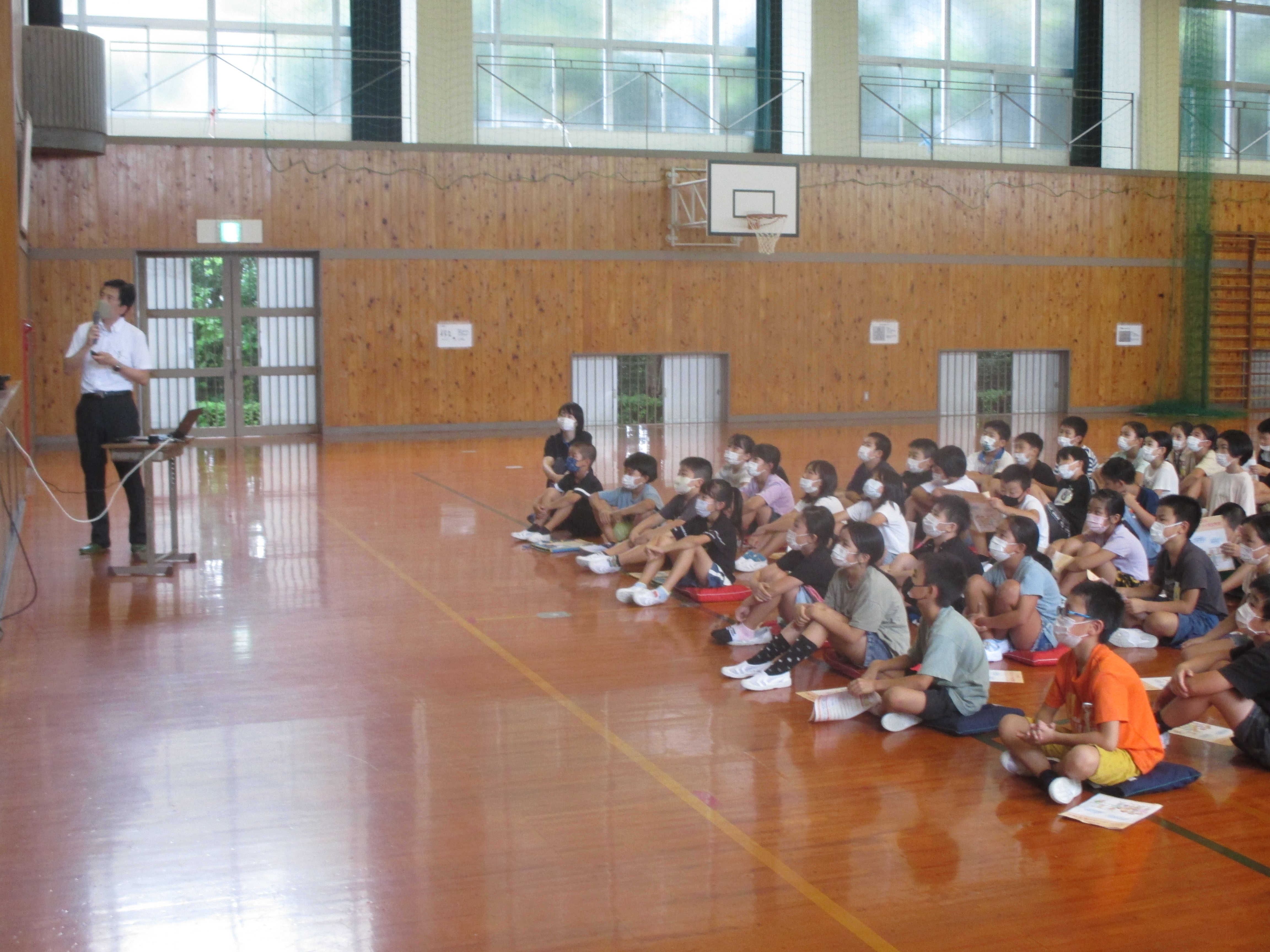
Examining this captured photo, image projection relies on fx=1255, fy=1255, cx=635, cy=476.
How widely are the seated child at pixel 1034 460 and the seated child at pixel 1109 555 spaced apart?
1576 mm

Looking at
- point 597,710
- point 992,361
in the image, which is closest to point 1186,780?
point 597,710

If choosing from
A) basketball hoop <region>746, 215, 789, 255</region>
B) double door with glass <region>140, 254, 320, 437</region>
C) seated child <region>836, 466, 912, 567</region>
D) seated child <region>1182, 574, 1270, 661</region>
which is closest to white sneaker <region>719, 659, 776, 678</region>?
seated child <region>836, 466, 912, 567</region>

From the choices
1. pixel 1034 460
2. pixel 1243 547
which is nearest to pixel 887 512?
pixel 1034 460

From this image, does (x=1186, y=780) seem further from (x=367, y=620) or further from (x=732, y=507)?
A: (x=367, y=620)

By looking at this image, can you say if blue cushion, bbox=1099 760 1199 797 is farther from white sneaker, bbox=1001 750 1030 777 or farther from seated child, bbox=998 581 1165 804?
white sneaker, bbox=1001 750 1030 777

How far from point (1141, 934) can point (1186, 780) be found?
1.36 meters

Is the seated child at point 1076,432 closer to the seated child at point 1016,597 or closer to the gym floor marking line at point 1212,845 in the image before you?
the seated child at point 1016,597

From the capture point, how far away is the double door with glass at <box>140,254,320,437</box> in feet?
61.5

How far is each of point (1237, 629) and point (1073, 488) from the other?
11.1 ft

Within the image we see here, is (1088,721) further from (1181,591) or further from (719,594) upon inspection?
(719,594)

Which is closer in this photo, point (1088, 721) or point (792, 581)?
point (1088, 721)

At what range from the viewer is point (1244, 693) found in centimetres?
496

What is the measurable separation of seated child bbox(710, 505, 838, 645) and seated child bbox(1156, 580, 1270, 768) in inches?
77.7

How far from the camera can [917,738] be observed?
5.40m
